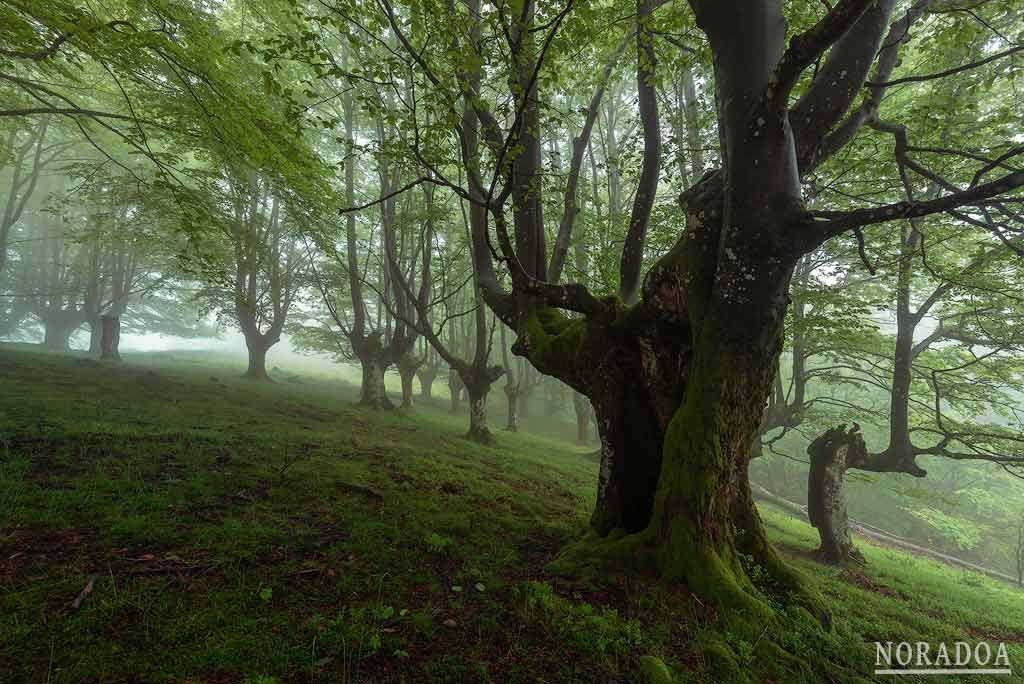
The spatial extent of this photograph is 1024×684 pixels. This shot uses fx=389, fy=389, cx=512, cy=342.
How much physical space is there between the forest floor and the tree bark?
1.20 metres

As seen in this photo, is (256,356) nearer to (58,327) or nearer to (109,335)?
(109,335)

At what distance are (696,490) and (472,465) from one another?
5.39 m

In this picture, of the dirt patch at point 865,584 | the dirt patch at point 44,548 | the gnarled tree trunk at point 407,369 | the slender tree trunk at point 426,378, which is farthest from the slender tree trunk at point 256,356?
the dirt patch at point 865,584

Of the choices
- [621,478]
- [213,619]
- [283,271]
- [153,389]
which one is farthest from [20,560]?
[283,271]

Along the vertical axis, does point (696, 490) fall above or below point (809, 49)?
below

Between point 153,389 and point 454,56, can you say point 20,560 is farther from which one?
point 153,389

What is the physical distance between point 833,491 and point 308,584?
9.65m

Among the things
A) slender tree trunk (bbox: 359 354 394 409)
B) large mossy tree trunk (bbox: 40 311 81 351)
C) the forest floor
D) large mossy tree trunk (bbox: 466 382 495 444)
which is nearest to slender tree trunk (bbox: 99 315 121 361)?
large mossy tree trunk (bbox: 40 311 81 351)

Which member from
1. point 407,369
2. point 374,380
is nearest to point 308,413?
point 374,380

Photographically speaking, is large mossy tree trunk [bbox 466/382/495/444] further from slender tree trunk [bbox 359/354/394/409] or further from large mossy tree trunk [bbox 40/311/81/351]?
large mossy tree trunk [bbox 40/311/81/351]

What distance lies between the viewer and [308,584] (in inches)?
118

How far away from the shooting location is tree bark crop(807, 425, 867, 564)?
7.69 metres

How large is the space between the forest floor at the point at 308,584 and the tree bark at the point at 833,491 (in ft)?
3.93

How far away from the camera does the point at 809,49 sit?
2.71 meters
